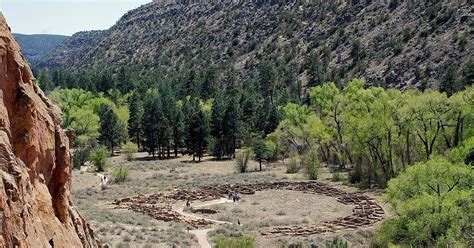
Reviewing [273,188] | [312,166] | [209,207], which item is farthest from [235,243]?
[312,166]

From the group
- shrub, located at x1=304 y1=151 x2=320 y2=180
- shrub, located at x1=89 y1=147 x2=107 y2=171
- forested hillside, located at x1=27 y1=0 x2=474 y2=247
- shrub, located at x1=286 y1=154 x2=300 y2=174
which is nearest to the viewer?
forested hillside, located at x1=27 y1=0 x2=474 y2=247

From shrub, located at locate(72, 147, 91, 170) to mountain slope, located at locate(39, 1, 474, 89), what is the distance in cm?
4401

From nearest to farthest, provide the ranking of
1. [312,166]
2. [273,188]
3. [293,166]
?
1. [273,188]
2. [312,166]
3. [293,166]

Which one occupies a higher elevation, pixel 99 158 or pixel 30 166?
pixel 30 166

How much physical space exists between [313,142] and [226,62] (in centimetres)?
6626

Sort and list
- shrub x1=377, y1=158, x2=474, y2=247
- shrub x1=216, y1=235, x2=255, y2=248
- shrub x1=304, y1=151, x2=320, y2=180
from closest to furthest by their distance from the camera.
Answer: shrub x1=377, y1=158, x2=474, y2=247, shrub x1=216, y1=235, x2=255, y2=248, shrub x1=304, y1=151, x2=320, y2=180

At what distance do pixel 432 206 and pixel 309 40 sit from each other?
94.2 m

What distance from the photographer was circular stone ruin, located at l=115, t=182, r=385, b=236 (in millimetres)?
33719

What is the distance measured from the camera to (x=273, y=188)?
49.2 m

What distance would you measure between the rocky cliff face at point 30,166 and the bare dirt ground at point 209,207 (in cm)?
1603

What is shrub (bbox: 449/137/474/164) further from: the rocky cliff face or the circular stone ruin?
the rocky cliff face

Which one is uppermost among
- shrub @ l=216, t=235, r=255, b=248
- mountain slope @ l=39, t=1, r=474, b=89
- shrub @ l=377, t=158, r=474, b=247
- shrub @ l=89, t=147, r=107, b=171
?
mountain slope @ l=39, t=1, r=474, b=89

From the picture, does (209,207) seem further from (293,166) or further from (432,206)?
(432,206)

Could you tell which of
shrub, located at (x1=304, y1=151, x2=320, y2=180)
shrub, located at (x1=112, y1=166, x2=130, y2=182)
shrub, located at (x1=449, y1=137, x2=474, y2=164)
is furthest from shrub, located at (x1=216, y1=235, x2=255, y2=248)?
shrub, located at (x1=112, y1=166, x2=130, y2=182)
